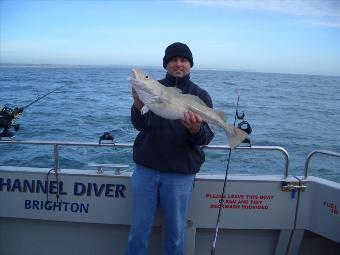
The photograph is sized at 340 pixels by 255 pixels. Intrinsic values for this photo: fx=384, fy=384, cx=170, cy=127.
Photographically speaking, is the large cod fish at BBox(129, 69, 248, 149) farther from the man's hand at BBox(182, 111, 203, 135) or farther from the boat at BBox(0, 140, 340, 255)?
the boat at BBox(0, 140, 340, 255)

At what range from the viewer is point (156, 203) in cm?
366

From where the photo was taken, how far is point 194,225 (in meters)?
4.33

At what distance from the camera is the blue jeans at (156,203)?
3551mm

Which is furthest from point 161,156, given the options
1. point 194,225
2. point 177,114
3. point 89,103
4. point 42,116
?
point 89,103

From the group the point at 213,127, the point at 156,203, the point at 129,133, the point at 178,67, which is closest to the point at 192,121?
the point at 213,127

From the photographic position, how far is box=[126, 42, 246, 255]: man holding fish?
3271mm

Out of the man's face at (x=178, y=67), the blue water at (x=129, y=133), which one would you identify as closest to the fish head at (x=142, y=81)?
the man's face at (x=178, y=67)

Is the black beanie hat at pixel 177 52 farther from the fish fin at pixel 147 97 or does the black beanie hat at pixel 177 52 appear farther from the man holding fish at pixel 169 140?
the fish fin at pixel 147 97

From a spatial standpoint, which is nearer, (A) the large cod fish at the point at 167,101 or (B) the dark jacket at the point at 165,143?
(A) the large cod fish at the point at 167,101

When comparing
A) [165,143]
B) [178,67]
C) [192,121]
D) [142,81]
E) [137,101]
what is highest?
[178,67]

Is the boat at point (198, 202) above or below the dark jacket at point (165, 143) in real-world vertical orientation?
below

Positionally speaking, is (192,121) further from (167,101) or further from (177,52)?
(177,52)

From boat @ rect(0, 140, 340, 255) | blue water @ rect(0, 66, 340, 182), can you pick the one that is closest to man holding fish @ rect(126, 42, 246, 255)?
boat @ rect(0, 140, 340, 255)

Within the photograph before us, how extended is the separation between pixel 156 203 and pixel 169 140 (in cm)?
65
